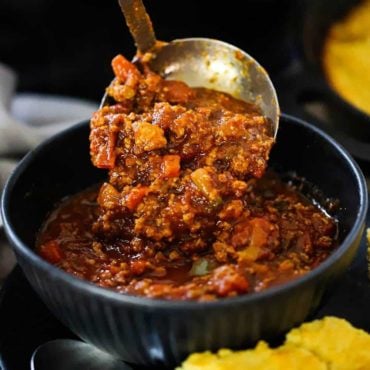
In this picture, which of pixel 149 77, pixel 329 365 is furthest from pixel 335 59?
pixel 329 365

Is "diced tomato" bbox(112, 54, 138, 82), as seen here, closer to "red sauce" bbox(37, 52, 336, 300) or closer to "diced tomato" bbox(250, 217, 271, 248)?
"red sauce" bbox(37, 52, 336, 300)

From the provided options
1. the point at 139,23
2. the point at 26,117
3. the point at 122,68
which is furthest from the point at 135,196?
the point at 26,117

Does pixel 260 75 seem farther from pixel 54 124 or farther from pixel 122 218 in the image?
pixel 54 124

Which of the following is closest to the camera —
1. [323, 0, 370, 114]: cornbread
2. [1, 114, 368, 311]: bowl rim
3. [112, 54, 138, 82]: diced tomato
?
[1, 114, 368, 311]: bowl rim

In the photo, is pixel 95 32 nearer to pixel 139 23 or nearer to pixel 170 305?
pixel 139 23

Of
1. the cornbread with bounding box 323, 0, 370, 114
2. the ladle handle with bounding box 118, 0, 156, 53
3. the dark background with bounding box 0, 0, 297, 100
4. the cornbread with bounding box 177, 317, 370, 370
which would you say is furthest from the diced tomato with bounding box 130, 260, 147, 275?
the dark background with bounding box 0, 0, 297, 100
